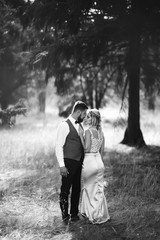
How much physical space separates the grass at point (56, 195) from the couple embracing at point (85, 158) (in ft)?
0.81

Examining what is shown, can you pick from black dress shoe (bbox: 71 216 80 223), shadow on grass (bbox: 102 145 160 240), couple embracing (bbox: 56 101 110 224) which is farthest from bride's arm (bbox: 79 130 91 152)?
shadow on grass (bbox: 102 145 160 240)

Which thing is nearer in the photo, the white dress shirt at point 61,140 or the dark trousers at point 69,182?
the white dress shirt at point 61,140

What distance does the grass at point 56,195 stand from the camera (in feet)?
16.4

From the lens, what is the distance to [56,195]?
697 centimetres

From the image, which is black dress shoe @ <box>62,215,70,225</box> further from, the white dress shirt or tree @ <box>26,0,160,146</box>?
tree @ <box>26,0,160,146</box>

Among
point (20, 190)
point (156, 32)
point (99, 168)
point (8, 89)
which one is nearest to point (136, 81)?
point (156, 32)

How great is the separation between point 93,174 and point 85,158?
29 cm

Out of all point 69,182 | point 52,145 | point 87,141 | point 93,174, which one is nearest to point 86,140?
point 87,141

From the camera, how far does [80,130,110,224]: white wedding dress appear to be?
208 inches

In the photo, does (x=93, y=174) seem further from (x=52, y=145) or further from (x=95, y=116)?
(x=52, y=145)

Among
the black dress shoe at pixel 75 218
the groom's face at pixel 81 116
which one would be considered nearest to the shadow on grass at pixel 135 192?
the black dress shoe at pixel 75 218

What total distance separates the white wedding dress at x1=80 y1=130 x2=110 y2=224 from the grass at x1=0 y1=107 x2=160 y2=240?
17 centimetres

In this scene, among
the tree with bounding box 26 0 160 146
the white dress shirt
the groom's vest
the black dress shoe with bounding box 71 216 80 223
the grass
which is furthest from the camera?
the tree with bounding box 26 0 160 146

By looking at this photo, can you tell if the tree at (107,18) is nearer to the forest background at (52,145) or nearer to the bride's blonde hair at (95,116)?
the forest background at (52,145)
